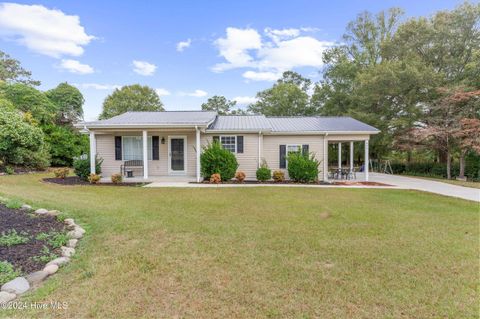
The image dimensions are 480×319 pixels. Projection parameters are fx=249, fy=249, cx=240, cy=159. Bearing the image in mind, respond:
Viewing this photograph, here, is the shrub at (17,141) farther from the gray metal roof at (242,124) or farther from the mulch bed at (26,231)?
the gray metal roof at (242,124)

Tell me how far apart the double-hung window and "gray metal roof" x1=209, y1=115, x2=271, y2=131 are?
47 centimetres

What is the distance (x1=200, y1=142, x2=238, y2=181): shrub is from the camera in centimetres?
1177

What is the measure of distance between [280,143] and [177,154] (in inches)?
216

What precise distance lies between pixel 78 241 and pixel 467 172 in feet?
70.2

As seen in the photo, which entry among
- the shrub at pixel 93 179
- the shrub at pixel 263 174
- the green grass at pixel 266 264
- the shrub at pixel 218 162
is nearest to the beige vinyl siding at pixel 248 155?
the shrub at pixel 263 174

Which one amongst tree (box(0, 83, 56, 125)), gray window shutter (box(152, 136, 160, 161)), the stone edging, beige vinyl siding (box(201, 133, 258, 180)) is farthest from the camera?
tree (box(0, 83, 56, 125))

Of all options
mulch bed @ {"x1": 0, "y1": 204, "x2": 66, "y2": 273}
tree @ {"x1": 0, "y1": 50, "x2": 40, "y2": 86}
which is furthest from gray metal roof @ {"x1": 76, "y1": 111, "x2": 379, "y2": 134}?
tree @ {"x1": 0, "y1": 50, "x2": 40, "y2": 86}

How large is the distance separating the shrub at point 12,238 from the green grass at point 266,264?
859mm

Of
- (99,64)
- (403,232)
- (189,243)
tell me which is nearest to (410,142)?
(403,232)

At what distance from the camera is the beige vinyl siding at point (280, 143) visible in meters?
13.2

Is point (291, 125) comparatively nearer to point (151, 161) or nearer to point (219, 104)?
point (151, 161)

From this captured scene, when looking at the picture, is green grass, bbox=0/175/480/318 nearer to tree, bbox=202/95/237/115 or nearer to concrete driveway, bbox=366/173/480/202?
concrete driveway, bbox=366/173/480/202

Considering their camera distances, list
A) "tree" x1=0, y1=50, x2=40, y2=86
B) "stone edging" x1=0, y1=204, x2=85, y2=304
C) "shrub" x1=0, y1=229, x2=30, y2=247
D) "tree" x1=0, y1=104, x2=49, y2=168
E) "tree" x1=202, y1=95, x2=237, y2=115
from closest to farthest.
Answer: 1. "stone edging" x1=0, y1=204, x2=85, y2=304
2. "shrub" x1=0, y1=229, x2=30, y2=247
3. "tree" x1=0, y1=104, x2=49, y2=168
4. "tree" x1=0, y1=50, x2=40, y2=86
5. "tree" x1=202, y1=95, x2=237, y2=115

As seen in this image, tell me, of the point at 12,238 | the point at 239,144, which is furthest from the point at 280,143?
the point at 12,238
